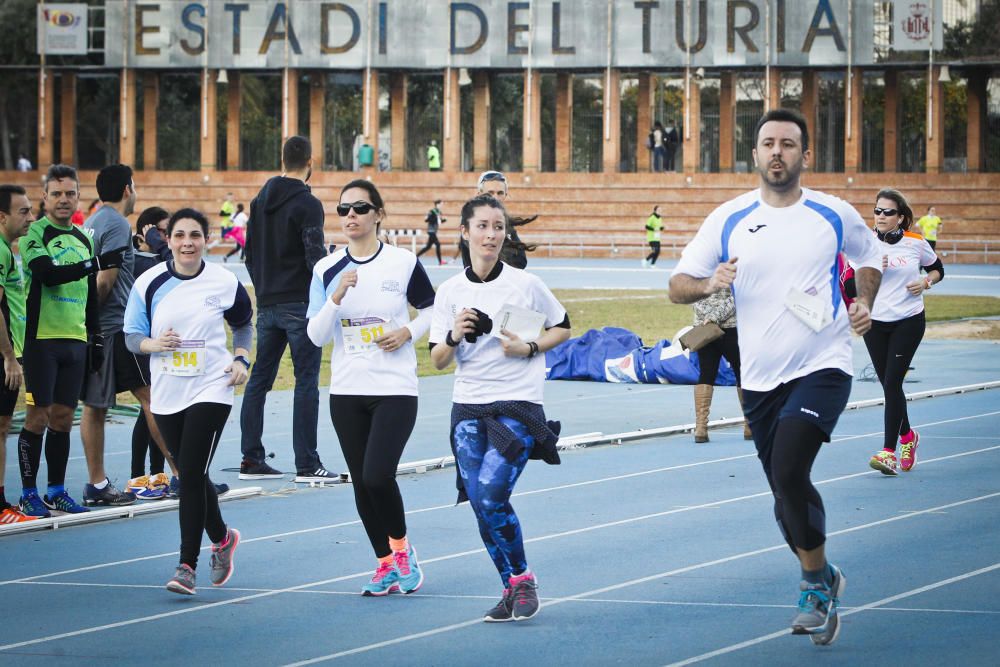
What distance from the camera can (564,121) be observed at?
200 ft

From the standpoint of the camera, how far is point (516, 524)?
690 centimetres

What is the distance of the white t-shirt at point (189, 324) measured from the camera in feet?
25.3

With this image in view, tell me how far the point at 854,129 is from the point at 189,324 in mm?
53242

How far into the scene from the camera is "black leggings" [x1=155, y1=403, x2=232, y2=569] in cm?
750

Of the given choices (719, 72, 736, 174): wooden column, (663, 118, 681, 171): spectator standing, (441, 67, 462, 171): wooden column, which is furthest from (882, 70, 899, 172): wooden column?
(441, 67, 462, 171): wooden column

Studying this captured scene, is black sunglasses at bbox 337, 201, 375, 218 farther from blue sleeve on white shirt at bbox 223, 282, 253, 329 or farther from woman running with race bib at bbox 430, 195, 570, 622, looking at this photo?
blue sleeve on white shirt at bbox 223, 282, 253, 329

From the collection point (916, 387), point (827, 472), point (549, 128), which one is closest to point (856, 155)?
point (549, 128)

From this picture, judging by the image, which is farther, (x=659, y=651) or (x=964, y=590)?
(x=964, y=590)

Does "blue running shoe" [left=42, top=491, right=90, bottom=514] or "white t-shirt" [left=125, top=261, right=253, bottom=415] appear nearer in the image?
"white t-shirt" [left=125, top=261, right=253, bottom=415]

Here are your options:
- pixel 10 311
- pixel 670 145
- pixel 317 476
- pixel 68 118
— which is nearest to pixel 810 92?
pixel 670 145

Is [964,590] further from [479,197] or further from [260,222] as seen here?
[260,222]

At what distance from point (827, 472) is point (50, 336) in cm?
529

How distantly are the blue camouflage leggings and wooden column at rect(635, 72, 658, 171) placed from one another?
52.9m

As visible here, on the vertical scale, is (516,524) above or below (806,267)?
below
